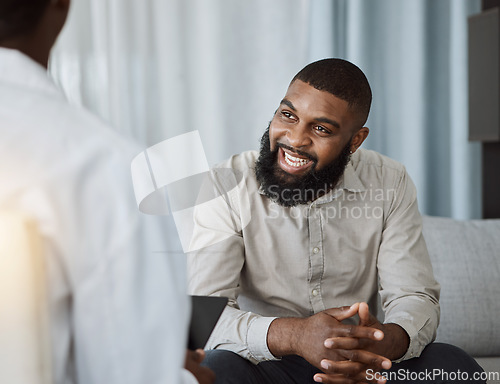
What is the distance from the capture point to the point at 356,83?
157cm

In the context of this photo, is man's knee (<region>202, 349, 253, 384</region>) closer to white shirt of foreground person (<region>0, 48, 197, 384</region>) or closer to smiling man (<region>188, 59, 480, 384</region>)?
smiling man (<region>188, 59, 480, 384</region>)

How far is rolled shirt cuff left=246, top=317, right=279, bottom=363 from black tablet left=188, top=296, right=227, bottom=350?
18.8 inches

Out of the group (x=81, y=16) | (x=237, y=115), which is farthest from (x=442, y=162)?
(x=81, y=16)

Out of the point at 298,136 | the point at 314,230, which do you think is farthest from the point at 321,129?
the point at 314,230

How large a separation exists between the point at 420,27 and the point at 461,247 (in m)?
1.05

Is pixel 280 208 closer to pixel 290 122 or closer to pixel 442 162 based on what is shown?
pixel 290 122

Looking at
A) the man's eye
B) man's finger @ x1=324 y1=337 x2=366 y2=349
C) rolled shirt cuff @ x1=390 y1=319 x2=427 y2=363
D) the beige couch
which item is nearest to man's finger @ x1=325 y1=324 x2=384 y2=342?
man's finger @ x1=324 y1=337 x2=366 y2=349

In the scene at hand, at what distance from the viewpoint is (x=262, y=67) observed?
238 centimetres

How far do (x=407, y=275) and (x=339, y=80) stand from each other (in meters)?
0.55

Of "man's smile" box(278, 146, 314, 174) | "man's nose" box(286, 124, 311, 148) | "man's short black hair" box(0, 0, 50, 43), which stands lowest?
"man's smile" box(278, 146, 314, 174)

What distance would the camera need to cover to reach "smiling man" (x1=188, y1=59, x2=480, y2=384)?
1.48 meters

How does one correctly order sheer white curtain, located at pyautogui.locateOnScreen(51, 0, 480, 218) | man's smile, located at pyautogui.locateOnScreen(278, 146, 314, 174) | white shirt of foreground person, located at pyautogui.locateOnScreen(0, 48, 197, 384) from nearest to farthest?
white shirt of foreground person, located at pyautogui.locateOnScreen(0, 48, 197, 384) < man's smile, located at pyautogui.locateOnScreen(278, 146, 314, 174) < sheer white curtain, located at pyautogui.locateOnScreen(51, 0, 480, 218)

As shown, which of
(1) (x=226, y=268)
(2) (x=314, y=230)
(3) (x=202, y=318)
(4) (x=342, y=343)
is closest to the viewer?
(3) (x=202, y=318)

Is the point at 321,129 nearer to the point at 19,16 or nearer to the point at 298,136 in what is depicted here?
the point at 298,136
